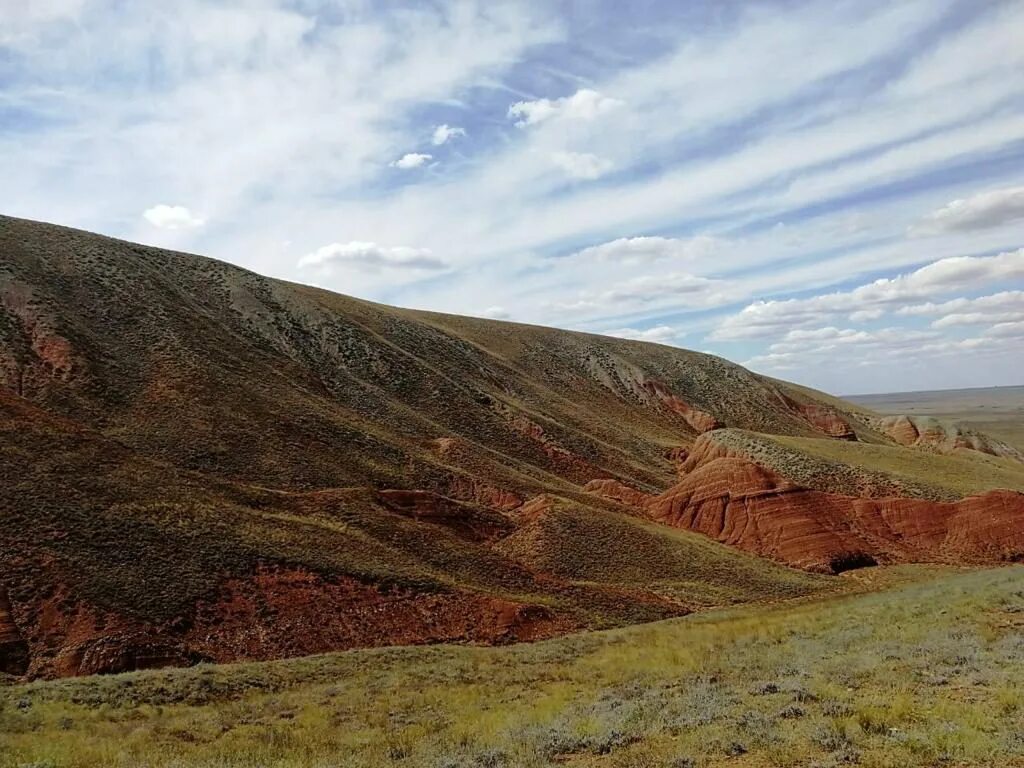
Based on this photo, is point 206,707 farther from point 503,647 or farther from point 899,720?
point 899,720

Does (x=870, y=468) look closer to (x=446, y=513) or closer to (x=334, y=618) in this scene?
(x=446, y=513)

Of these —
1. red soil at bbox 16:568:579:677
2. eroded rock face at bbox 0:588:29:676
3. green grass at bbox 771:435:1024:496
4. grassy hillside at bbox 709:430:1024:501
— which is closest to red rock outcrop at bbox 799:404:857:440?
green grass at bbox 771:435:1024:496

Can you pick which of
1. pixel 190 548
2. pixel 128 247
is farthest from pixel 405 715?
pixel 128 247

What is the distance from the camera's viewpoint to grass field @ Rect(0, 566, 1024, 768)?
9.61 meters

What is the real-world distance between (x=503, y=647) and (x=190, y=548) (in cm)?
1196

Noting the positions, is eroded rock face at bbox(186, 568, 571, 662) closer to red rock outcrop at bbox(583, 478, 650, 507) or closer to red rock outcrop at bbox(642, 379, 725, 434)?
red rock outcrop at bbox(583, 478, 650, 507)

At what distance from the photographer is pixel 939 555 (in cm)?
4259

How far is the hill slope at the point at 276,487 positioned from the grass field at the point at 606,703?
4.74 m

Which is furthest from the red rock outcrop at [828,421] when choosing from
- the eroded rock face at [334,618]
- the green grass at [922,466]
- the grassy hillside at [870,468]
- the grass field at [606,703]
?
the eroded rock face at [334,618]

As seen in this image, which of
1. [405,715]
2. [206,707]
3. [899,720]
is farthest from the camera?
[206,707]

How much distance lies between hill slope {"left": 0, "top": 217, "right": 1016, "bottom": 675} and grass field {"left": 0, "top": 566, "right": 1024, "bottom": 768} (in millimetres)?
4741

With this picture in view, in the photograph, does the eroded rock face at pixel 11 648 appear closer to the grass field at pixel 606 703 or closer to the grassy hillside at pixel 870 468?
the grass field at pixel 606 703

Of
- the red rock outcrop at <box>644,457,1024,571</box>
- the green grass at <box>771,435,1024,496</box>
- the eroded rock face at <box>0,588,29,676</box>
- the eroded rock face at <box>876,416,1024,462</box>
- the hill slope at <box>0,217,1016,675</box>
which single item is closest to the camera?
the eroded rock face at <box>0,588,29,676</box>

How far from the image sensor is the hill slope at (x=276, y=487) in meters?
24.1
